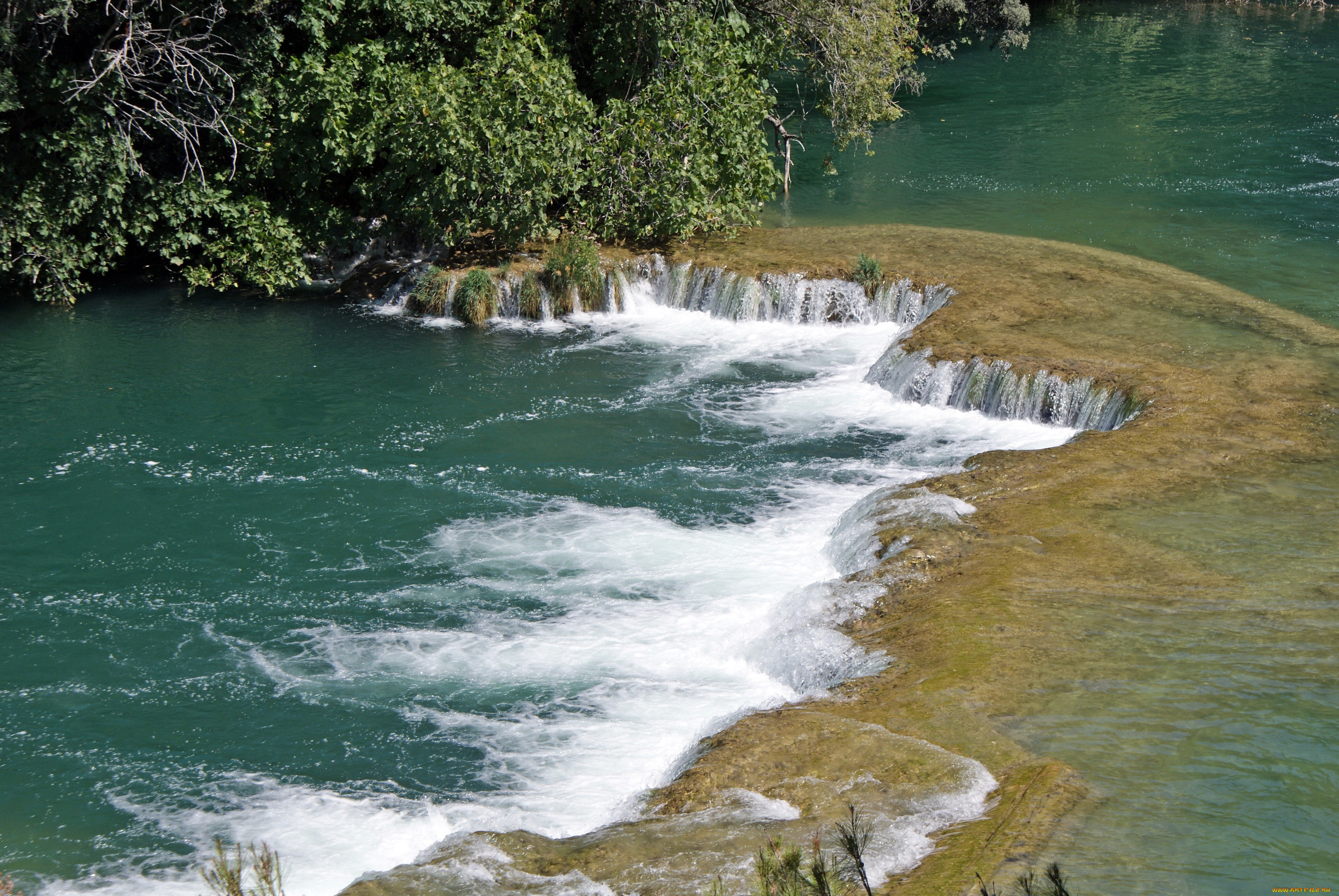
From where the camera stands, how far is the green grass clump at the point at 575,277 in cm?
1836

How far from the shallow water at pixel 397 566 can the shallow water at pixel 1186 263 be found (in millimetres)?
2072

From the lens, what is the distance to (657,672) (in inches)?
364

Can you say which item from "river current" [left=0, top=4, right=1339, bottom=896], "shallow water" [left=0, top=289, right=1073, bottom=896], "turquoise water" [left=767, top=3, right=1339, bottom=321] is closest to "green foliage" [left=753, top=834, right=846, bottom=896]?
"river current" [left=0, top=4, right=1339, bottom=896]

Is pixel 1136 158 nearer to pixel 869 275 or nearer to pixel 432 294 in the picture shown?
pixel 869 275

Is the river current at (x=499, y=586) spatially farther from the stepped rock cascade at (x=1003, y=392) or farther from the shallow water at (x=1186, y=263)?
the stepped rock cascade at (x=1003, y=392)

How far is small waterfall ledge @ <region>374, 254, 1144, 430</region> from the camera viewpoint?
13.3m

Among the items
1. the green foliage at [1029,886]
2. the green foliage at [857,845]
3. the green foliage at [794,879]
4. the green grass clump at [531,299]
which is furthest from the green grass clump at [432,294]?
the green foliage at [794,879]

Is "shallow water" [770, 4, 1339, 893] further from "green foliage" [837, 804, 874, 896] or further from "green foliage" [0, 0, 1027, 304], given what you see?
"green foliage" [0, 0, 1027, 304]

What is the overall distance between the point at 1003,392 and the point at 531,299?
25.9ft

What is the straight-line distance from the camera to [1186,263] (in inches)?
701

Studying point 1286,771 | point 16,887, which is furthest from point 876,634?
point 16,887

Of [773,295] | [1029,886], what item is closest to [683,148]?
[773,295]

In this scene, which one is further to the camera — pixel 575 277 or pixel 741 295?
pixel 575 277

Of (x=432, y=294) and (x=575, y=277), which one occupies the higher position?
(x=575, y=277)
